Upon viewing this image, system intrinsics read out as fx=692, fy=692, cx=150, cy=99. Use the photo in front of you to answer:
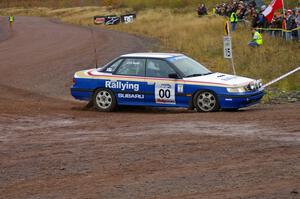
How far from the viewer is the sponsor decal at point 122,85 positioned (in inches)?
581

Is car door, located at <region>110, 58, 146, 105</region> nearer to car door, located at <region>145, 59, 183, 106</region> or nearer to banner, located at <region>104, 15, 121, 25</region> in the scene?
car door, located at <region>145, 59, 183, 106</region>

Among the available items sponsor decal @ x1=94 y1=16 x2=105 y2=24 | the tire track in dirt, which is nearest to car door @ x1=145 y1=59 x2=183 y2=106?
the tire track in dirt

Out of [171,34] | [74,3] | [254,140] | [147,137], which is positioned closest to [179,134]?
[147,137]

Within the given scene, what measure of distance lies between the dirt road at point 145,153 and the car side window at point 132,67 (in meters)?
0.89

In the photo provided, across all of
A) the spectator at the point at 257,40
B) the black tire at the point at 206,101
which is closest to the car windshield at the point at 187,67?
the black tire at the point at 206,101

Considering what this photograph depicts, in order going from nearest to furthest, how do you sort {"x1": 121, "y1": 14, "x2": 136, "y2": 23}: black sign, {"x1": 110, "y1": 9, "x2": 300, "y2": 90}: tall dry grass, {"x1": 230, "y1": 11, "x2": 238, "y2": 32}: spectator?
{"x1": 110, "y1": 9, "x2": 300, "y2": 90}: tall dry grass < {"x1": 230, "y1": 11, "x2": 238, "y2": 32}: spectator < {"x1": 121, "y1": 14, "x2": 136, "y2": 23}: black sign

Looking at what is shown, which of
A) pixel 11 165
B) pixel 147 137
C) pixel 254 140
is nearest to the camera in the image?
pixel 11 165

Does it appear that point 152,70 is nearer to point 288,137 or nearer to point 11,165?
point 288,137

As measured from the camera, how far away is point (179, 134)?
10.7m

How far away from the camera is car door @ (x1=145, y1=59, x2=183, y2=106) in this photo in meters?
14.4

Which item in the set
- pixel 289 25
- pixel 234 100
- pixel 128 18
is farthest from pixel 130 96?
pixel 128 18

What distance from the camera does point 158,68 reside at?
14695 millimetres

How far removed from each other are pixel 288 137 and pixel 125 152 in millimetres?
2392

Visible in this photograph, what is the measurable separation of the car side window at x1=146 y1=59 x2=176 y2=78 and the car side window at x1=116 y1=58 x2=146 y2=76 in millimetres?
136
